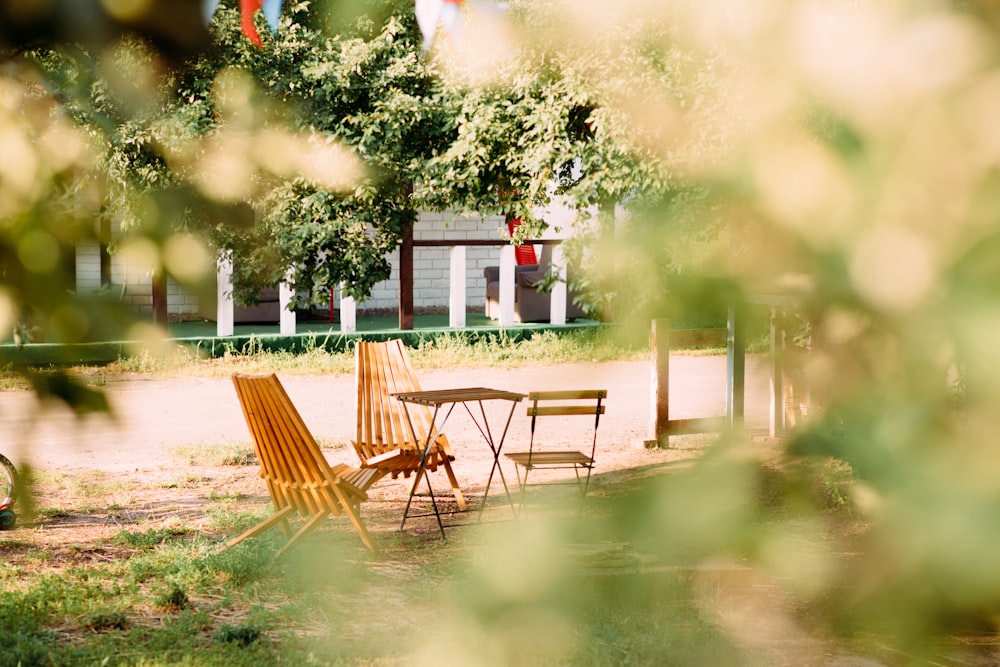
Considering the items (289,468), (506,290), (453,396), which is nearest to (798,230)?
(289,468)

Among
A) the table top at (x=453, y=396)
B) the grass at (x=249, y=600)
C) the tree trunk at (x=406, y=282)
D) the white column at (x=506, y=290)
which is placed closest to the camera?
→ the grass at (x=249, y=600)

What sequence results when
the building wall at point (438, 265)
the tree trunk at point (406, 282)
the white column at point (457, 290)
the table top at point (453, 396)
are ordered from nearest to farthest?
the table top at point (453, 396), the tree trunk at point (406, 282), the white column at point (457, 290), the building wall at point (438, 265)

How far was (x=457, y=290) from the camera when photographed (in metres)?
14.2

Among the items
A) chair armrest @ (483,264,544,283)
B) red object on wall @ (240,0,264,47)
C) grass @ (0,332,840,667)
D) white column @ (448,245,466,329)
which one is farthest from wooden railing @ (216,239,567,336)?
red object on wall @ (240,0,264,47)

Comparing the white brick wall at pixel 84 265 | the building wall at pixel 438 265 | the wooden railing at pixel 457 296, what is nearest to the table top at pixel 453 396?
the white brick wall at pixel 84 265

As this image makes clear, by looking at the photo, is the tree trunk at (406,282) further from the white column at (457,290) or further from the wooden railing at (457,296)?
the white column at (457,290)

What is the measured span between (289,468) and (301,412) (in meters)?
4.32

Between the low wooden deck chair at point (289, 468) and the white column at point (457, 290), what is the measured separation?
8.49 metres

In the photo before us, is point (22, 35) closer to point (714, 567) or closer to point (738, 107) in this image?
point (738, 107)

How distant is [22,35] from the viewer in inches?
29.5

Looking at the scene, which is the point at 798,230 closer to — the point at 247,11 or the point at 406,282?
the point at 247,11

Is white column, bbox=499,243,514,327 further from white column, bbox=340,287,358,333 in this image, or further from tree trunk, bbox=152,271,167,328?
tree trunk, bbox=152,271,167,328

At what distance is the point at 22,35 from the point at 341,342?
41.3 feet

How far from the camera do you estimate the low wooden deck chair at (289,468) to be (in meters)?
5.39
